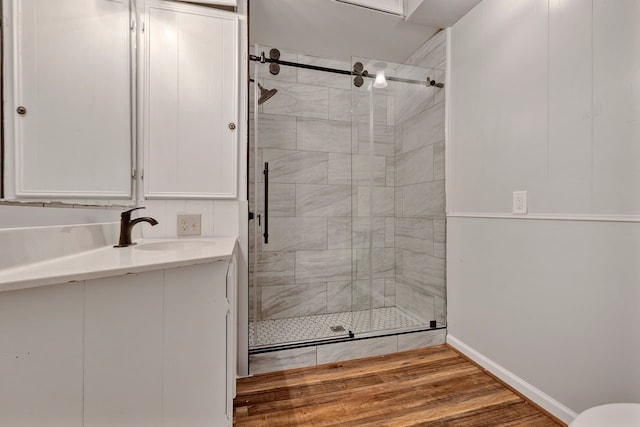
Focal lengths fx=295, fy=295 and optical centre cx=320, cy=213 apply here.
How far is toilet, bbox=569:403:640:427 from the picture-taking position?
33.0 inches

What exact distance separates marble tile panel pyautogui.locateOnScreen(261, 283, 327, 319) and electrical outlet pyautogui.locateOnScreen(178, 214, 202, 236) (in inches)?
40.4

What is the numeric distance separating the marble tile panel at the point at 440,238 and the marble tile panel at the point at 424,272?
50 mm

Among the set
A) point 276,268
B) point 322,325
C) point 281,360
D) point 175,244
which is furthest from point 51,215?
point 322,325

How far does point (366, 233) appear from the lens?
246 centimetres

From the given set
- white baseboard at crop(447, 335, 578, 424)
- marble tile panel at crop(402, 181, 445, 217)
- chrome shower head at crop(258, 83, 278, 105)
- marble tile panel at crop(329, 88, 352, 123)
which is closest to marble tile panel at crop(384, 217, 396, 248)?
marble tile panel at crop(402, 181, 445, 217)

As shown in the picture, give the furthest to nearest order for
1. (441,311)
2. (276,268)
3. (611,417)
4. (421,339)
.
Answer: (276,268), (441,311), (421,339), (611,417)

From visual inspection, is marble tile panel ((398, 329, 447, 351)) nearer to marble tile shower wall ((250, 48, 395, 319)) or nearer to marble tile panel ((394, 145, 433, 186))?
marble tile shower wall ((250, 48, 395, 319))

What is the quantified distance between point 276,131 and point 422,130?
1209mm

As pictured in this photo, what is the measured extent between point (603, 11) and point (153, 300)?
1966mm

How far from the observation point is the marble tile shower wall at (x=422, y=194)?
220 cm

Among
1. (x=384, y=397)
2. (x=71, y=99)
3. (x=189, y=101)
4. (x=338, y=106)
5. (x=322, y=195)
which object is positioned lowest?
(x=384, y=397)

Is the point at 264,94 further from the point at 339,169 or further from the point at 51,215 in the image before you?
the point at 51,215

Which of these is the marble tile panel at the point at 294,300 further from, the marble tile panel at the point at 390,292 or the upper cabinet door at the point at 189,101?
the upper cabinet door at the point at 189,101

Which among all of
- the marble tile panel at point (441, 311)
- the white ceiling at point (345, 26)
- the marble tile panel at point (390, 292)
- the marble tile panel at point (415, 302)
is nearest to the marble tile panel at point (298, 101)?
the white ceiling at point (345, 26)
